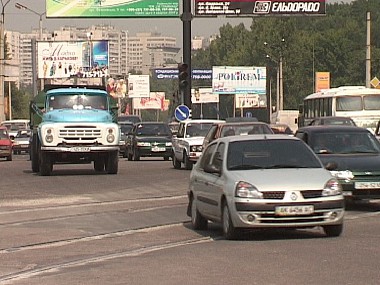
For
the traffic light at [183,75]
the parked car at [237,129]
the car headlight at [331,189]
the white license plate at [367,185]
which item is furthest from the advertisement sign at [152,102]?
the car headlight at [331,189]

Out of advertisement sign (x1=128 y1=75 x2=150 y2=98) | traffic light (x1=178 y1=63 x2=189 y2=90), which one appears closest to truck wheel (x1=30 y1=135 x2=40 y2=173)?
traffic light (x1=178 y1=63 x2=189 y2=90)

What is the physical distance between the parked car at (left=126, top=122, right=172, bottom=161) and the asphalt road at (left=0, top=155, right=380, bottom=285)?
22588 millimetres

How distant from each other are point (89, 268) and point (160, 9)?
4396 centimetres

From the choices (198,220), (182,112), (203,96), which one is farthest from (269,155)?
(203,96)

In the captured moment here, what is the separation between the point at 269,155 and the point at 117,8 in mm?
40747

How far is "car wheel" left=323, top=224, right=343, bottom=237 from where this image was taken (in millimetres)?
15867

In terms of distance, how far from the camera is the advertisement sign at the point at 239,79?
109 m

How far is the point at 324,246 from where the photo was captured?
14781mm

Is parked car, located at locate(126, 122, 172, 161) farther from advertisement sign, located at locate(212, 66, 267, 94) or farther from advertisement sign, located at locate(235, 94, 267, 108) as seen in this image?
advertisement sign, located at locate(235, 94, 267, 108)

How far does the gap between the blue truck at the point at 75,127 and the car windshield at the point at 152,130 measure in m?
13.7

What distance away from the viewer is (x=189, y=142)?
37.9 m

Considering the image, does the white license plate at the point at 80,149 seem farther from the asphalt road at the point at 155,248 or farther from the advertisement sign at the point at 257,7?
the advertisement sign at the point at 257,7

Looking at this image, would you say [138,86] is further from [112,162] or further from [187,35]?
[112,162]

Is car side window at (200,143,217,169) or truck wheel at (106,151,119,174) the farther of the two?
truck wheel at (106,151,119,174)
